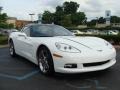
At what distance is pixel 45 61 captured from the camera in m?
5.49

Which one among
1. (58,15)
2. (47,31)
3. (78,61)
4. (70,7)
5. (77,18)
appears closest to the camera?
(78,61)

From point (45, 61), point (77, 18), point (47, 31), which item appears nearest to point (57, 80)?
point (45, 61)

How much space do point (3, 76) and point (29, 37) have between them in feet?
4.44

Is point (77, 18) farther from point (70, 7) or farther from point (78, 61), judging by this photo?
point (78, 61)

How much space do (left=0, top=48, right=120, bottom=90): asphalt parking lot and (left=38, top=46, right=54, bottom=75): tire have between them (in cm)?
14

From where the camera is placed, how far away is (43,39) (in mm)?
5719

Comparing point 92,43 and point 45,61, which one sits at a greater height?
point 92,43

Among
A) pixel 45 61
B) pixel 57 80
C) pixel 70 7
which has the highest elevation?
pixel 70 7

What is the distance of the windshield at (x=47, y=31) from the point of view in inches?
251

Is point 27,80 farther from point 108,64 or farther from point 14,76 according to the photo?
point 108,64

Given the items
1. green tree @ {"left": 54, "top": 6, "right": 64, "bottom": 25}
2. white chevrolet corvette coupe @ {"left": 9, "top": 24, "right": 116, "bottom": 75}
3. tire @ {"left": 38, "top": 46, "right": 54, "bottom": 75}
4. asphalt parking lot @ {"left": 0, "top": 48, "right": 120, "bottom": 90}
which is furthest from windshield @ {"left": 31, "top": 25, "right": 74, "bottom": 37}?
green tree @ {"left": 54, "top": 6, "right": 64, "bottom": 25}

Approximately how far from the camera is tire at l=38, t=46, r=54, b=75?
206 inches

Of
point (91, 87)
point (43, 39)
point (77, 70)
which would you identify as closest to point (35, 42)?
point (43, 39)

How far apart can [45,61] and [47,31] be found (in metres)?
1.24
